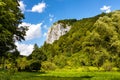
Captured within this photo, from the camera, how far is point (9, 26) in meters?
37.8

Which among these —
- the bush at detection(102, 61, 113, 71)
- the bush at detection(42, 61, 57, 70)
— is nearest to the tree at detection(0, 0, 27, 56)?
the bush at detection(102, 61, 113, 71)

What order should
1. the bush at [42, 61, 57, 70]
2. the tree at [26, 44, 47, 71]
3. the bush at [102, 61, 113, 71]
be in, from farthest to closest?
the bush at [42, 61, 57, 70] → the tree at [26, 44, 47, 71] → the bush at [102, 61, 113, 71]

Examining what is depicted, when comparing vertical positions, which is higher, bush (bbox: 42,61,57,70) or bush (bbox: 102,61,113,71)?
bush (bbox: 42,61,57,70)

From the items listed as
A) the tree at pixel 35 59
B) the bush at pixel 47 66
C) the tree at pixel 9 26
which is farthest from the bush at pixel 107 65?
the tree at pixel 35 59

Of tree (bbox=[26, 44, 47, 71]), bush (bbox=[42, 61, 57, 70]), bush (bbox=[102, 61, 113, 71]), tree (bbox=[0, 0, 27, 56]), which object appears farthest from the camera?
bush (bbox=[42, 61, 57, 70])

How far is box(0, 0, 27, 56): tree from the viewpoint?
35219 mm

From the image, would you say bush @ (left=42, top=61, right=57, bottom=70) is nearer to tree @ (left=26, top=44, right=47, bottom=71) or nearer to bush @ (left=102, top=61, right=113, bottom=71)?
tree @ (left=26, top=44, right=47, bottom=71)

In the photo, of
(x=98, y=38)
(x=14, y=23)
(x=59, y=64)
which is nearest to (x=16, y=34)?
(x=14, y=23)

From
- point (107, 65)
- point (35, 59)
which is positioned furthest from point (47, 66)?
point (107, 65)

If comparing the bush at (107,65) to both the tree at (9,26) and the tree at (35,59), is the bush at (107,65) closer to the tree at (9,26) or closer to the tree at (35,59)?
the tree at (9,26)

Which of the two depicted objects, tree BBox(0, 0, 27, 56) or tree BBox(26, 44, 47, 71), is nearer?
tree BBox(0, 0, 27, 56)

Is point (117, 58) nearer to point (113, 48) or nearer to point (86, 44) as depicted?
point (113, 48)

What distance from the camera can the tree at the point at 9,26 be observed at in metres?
35.2

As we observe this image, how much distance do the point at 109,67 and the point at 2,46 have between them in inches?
1984
